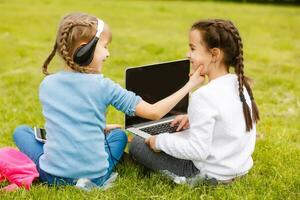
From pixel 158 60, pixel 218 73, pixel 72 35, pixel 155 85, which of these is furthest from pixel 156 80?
pixel 158 60

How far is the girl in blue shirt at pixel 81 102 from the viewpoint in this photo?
159 inches

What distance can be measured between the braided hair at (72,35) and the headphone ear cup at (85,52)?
0.11 ft

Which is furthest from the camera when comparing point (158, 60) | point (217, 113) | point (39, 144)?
point (158, 60)

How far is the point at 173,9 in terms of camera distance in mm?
17234

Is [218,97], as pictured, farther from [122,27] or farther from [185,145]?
A: [122,27]

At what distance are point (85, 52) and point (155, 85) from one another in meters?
1.01

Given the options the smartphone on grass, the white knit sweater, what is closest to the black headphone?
the white knit sweater

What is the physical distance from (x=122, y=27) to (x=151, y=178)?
9.09 meters

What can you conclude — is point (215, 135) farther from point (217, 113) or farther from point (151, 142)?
point (151, 142)

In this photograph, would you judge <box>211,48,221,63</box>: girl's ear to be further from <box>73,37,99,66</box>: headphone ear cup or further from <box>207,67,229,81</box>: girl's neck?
<box>73,37,99,66</box>: headphone ear cup

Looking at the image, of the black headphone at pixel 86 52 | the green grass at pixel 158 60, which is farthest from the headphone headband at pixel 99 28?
the green grass at pixel 158 60

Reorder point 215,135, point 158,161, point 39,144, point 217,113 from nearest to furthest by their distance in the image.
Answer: point 217,113
point 215,135
point 158,161
point 39,144

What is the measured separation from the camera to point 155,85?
4867 millimetres

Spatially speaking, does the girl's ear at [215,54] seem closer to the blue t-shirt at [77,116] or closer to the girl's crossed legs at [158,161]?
the blue t-shirt at [77,116]
